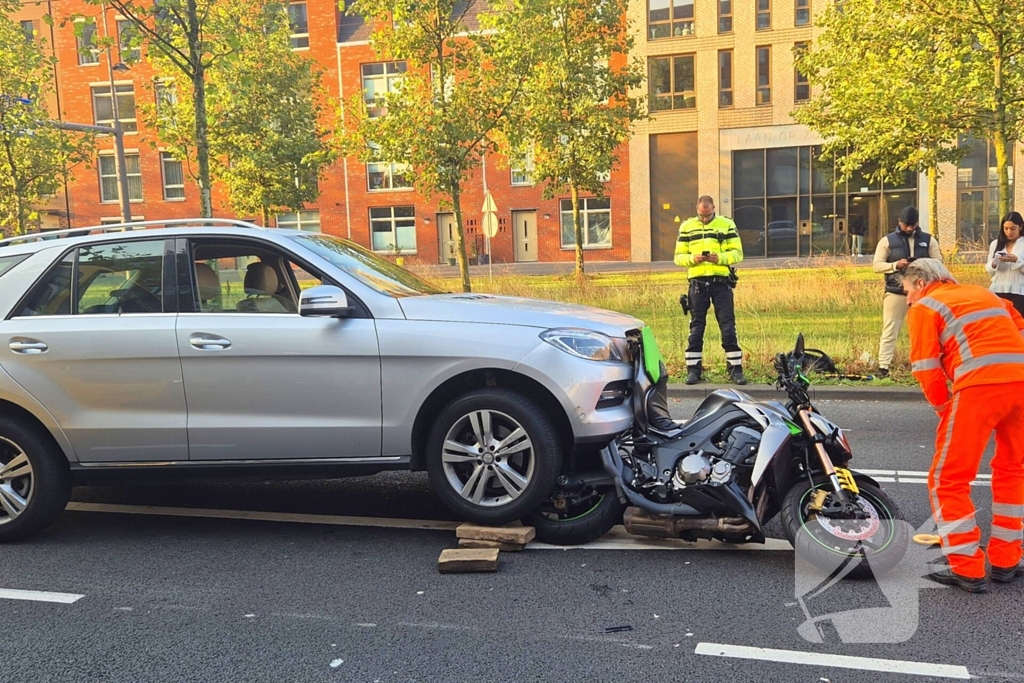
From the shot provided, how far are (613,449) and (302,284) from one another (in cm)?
209

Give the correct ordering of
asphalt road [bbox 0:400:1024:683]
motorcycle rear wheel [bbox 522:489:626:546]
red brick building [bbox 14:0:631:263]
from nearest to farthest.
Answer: asphalt road [bbox 0:400:1024:683], motorcycle rear wheel [bbox 522:489:626:546], red brick building [bbox 14:0:631:263]

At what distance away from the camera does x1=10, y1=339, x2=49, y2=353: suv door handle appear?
4.97 m

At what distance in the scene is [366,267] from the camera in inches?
212

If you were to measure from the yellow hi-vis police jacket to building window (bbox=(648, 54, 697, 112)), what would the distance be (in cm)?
3062

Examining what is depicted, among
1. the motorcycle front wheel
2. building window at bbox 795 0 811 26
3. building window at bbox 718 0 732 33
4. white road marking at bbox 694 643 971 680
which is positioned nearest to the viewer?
white road marking at bbox 694 643 971 680

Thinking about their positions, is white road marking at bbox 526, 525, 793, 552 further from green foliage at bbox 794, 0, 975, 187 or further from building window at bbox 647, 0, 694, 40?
building window at bbox 647, 0, 694, 40

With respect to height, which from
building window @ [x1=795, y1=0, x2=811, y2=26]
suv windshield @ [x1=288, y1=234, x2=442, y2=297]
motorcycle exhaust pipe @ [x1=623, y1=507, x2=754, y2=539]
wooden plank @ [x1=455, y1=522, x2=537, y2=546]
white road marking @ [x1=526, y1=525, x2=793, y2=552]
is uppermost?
building window @ [x1=795, y1=0, x2=811, y2=26]

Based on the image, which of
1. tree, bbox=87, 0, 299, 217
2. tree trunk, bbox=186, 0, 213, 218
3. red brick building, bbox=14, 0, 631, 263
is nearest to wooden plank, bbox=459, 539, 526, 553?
tree trunk, bbox=186, 0, 213, 218

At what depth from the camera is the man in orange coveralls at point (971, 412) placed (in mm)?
3973

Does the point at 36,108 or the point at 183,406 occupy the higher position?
the point at 36,108

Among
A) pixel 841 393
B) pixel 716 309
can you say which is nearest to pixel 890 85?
pixel 716 309

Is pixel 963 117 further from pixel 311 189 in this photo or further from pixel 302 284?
pixel 311 189

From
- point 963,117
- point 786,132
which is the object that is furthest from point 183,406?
point 786,132

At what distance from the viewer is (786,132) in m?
37.3
